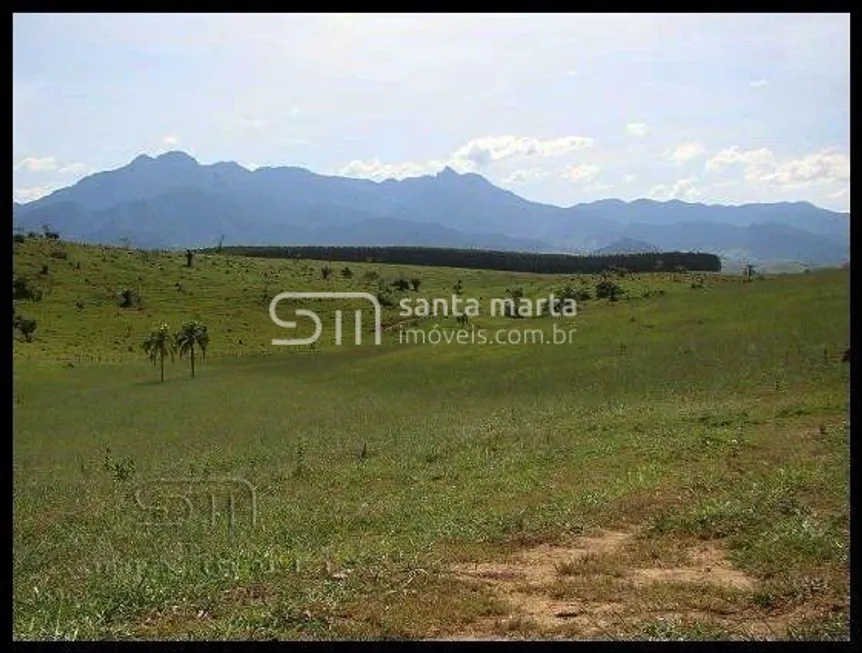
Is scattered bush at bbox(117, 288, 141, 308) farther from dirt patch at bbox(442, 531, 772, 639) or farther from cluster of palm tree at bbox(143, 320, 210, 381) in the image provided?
dirt patch at bbox(442, 531, 772, 639)

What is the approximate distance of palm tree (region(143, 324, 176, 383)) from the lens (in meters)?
56.1

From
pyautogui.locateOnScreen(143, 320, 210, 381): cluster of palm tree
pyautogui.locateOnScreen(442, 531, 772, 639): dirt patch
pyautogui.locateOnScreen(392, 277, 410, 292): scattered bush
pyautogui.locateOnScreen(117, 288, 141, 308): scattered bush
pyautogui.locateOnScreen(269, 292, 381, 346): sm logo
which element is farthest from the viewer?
pyautogui.locateOnScreen(392, 277, 410, 292): scattered bush

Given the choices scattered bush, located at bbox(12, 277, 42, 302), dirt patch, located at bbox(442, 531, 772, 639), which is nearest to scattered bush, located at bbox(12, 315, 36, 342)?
scattered bush, located at bbox(12, 277, 42, 302)

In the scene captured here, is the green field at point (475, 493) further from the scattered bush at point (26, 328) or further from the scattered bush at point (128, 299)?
the scattered bush at point (128, 299)

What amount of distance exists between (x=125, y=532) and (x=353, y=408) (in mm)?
20735

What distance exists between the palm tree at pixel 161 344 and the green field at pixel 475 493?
6.86 meters

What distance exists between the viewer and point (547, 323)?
56.1 m

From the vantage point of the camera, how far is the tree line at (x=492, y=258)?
101838mm

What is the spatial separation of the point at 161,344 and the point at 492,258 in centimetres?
8880

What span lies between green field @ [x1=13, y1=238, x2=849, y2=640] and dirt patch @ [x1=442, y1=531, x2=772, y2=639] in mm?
45

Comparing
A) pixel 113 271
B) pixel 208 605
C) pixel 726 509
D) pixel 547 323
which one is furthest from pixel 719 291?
pixel 113 271

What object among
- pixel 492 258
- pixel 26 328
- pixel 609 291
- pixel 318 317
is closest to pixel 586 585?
pixel 609 291
